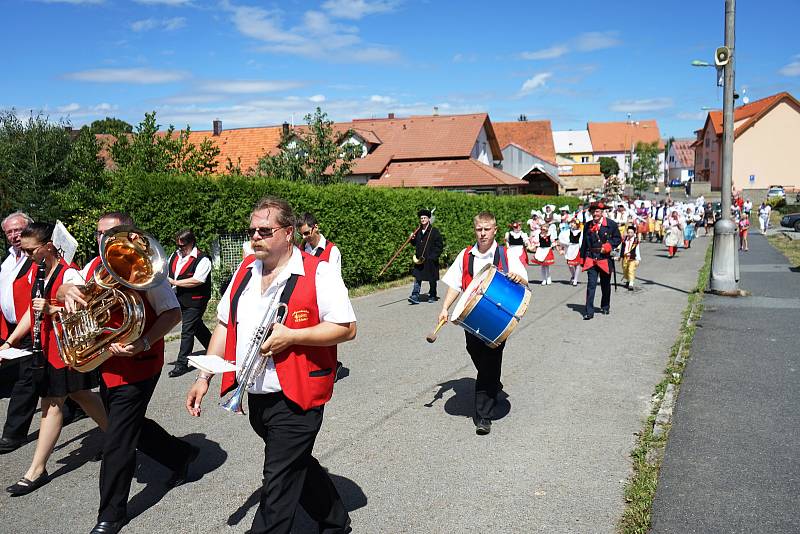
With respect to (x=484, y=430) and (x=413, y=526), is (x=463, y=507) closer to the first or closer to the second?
(x=413, y=526)

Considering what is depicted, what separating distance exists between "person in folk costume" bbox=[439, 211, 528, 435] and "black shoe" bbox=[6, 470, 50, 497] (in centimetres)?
322

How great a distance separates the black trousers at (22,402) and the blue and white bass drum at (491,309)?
134 inches

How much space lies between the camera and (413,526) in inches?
165

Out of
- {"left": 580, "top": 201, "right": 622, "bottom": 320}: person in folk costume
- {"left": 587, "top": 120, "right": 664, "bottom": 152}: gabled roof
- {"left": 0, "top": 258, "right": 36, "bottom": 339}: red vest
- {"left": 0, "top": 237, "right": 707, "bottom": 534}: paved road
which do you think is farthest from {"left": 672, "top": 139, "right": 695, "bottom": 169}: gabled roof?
{"left": 0, "top": 258, "right": 36, "bottom": 339}: red vest

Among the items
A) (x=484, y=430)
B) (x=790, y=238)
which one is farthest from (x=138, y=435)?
(x=790, y=238)

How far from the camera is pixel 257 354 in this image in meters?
3.40

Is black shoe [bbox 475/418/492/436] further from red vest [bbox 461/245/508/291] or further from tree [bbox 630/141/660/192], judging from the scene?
tree [bbox 630/141/660/192]

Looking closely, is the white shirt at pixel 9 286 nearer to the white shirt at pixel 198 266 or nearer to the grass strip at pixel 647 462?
the white shirt at pixel 198 266

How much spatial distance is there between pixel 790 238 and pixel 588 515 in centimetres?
3212

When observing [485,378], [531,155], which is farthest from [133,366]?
[531,155]

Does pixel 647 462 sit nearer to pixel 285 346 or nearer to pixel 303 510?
pixel 303 510

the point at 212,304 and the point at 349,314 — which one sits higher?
the point at 349,314

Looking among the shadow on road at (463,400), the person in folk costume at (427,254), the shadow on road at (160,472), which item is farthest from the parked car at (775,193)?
the shadow on road at (160,472)

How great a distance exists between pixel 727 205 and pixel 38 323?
1253 cm
